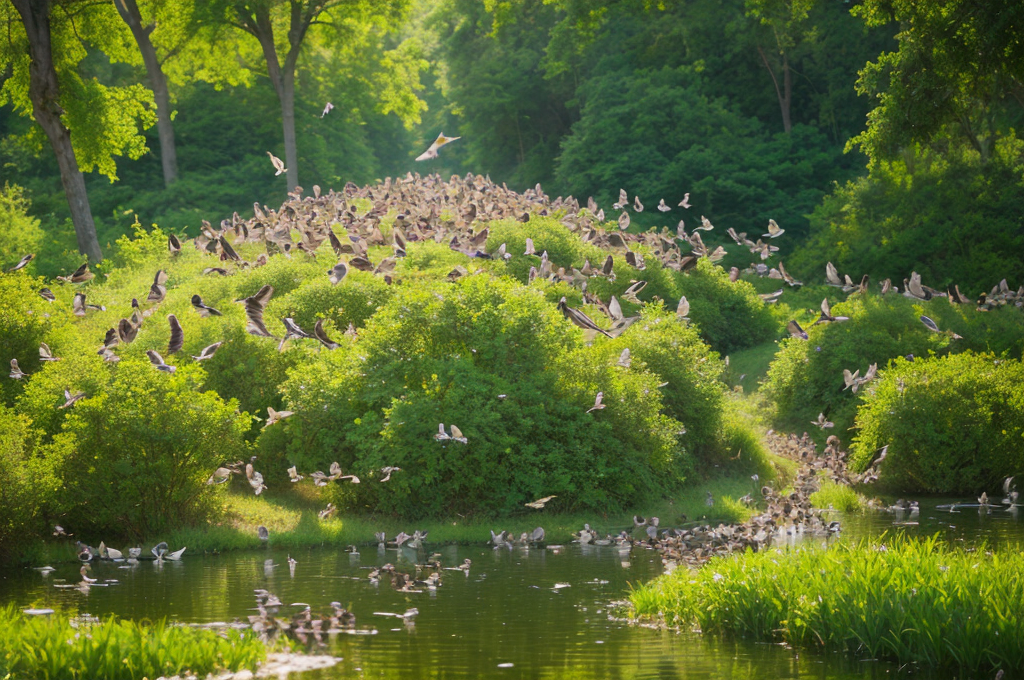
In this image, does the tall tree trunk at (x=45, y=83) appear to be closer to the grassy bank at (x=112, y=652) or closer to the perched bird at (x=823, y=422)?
the perched bird at (x=823, y=422)

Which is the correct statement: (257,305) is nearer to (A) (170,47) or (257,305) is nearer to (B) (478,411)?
(B) (478,411)

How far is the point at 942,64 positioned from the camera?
20.5 metres

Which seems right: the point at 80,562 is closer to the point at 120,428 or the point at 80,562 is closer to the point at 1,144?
the point at 120,428

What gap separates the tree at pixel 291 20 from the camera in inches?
1618

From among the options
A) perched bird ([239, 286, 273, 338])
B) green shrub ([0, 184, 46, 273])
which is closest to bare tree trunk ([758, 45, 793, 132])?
green shrub ([0, 184, 46, 273])

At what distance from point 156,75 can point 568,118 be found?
2303 cm

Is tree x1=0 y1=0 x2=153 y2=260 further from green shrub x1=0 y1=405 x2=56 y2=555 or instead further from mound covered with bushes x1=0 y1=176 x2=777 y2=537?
green shrub x1=0 y1=405 x2=56 y2=555

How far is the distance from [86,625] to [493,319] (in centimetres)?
917

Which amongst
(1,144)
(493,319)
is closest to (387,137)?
(1,144)

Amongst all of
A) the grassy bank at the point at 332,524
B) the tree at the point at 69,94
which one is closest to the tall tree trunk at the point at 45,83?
the tree at the point at 69,94

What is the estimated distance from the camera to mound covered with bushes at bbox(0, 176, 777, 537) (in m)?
15.7

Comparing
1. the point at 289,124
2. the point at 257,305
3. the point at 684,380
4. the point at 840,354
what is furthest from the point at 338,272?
the point at 289,124

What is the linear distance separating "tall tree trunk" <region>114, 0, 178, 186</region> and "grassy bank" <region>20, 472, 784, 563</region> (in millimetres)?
25115

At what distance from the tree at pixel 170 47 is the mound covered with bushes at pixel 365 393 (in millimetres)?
18513
